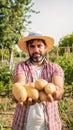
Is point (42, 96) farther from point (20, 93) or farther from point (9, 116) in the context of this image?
point (9, 116)

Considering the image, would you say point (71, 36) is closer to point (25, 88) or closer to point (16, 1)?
point (16, 1)

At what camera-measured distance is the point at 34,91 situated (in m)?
2.10

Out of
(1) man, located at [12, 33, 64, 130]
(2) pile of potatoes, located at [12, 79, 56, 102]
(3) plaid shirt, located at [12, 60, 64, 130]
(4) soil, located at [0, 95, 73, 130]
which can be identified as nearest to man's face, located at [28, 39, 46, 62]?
(1) man, located at [12, 33, 64, 130]

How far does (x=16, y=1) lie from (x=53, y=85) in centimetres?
2554

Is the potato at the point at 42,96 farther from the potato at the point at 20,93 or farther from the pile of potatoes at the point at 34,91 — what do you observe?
the potato at the point at 20,93

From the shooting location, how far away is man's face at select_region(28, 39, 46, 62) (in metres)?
2.39

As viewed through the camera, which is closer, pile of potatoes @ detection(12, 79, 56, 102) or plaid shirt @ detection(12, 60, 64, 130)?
pile of potatoes @ detection(12, 79, 56, 102)

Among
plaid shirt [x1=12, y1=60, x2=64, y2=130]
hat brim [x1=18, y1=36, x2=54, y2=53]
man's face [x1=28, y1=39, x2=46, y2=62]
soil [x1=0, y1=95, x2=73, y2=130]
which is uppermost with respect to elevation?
hat brim [x1=18, y1=36, x2=54, y2=53]

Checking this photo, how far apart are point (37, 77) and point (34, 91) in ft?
1.31

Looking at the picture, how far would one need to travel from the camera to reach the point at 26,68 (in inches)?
97.8

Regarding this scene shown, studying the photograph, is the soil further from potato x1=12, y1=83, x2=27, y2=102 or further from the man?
potato x1=12, y1=83, x2=27, y2=102

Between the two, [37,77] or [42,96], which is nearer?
[42,96]

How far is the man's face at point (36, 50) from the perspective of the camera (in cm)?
239

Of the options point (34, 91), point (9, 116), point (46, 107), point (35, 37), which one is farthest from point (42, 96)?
point (9, 116)
